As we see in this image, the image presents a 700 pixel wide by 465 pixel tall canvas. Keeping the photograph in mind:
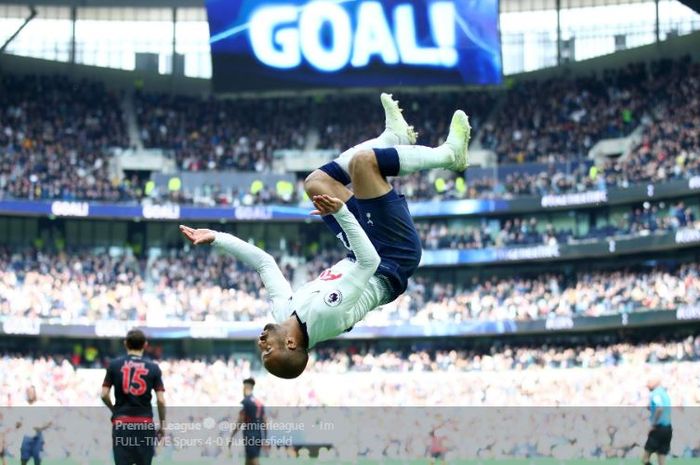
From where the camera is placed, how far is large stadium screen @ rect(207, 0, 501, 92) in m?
40.5

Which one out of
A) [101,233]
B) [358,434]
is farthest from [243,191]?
[358,434]

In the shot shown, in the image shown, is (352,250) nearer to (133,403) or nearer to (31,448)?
(133,403)

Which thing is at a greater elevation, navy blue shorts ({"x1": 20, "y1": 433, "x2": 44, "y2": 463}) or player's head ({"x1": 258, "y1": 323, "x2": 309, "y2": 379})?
player's head ({"x1": 258, "y1": 323, "x2": 309, "y2": 379})

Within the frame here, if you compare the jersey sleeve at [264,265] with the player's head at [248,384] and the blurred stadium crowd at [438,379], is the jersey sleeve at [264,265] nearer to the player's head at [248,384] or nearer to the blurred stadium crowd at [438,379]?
the player's head at [248,384]

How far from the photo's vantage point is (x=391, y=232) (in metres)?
8.52

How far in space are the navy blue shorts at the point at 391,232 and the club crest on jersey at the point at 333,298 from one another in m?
0.67

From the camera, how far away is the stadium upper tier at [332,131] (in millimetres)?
39906

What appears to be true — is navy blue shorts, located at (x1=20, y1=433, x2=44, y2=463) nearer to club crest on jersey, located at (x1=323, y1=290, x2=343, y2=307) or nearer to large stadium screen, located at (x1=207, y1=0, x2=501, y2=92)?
club crest on jersey, located at (x1=323, y1=290, x2=343, y2=307)

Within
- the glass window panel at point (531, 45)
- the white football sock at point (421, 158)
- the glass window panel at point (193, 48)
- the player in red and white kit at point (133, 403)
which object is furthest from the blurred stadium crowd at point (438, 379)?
the white football sock at point (421, 158)

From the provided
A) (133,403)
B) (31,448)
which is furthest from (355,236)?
(31,448)

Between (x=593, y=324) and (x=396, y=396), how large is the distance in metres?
8.32

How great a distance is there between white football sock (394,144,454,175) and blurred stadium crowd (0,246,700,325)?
27.1 m

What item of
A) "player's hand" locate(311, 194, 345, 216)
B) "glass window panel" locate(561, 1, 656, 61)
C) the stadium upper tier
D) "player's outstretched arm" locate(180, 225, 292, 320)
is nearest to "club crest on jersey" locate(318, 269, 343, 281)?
"player's outstretched arm" locate(180, 225, 292, 320)

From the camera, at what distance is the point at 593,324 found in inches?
1394
